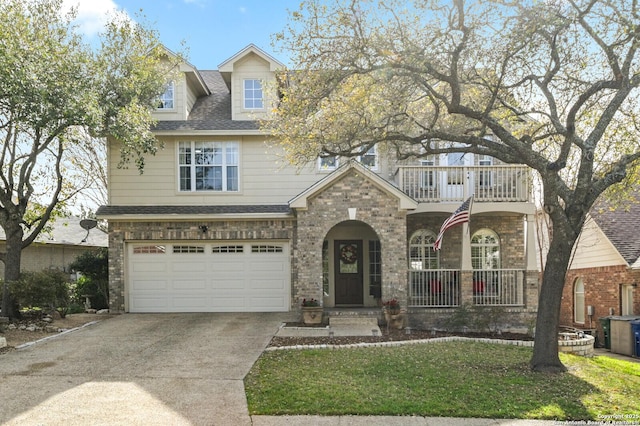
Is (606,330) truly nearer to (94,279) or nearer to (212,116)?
(212,116)

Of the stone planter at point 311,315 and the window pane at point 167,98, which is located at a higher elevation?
the window pane at point 167,98

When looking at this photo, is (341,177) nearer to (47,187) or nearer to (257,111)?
(257,111)

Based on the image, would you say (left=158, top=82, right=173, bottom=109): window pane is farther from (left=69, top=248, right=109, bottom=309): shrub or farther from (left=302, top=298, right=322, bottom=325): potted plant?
(left=302, top=298, right=322, bottom=325): potted plant

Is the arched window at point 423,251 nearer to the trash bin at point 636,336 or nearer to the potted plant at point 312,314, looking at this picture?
the potted plant at point 312,314

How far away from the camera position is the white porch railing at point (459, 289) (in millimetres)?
15156

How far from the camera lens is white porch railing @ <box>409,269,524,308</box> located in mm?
15156

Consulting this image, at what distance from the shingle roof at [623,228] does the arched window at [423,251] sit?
5118 millimetres

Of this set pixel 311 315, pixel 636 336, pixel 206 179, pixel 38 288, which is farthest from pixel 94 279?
pixel 636 336

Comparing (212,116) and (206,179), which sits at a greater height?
(212,116)

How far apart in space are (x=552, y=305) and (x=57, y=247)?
74.5ft

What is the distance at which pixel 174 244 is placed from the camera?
53.9ft

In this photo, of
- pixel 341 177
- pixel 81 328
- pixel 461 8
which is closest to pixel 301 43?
pixel 461 8

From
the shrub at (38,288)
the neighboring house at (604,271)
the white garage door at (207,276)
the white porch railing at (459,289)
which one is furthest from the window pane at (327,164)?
the shrub at (38,288)

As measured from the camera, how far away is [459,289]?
49.9ft
